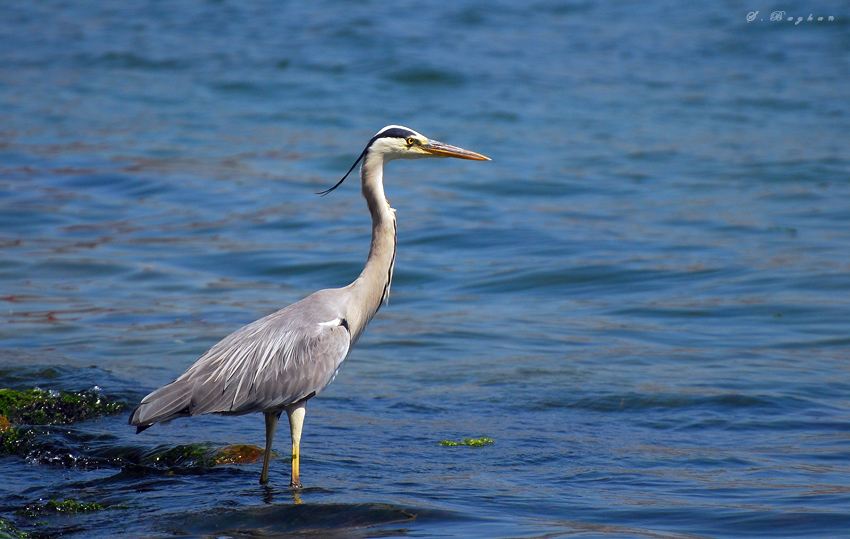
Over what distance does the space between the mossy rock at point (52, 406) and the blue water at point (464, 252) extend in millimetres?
229

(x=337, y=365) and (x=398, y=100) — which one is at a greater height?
(x=398, y=100)

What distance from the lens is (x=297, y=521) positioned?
5.20 metres

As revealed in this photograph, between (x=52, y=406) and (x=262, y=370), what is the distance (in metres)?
1.93

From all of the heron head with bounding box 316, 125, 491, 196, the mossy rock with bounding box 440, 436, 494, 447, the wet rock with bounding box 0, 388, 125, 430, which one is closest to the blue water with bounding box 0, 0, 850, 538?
the mossy rock with bounding box 440, 436, 494, 447

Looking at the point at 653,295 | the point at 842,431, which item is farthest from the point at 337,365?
the point at 653,295

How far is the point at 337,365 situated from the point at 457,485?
98 cm

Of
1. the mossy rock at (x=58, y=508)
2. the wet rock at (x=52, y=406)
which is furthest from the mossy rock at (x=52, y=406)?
the mossy rock at (x=58, y=508)

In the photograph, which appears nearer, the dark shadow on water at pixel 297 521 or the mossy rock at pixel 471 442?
the dark shadow on water at pixel 297 521

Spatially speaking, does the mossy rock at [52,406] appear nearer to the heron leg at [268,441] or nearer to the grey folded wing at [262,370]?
the grey folded wing at [262,370]

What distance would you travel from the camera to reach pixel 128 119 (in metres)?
19.2

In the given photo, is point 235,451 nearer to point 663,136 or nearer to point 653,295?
point 653,295

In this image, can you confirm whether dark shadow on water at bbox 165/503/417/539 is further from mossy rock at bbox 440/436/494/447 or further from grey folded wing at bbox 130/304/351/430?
mossy rock at bbox 440/436/494/447

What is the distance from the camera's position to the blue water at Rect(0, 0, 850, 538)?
18.8ft

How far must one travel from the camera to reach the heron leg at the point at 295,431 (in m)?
5.59
